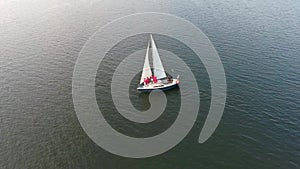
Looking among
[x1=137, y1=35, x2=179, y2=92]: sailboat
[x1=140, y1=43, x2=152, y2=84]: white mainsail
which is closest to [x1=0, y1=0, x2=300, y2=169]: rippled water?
[x1=137, y1=35, x2=179, y2=92]: sailboat

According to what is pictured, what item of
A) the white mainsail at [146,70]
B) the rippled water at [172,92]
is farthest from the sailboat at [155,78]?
the rippled water at [172,92]

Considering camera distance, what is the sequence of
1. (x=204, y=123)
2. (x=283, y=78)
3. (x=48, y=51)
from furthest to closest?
(x=48, y=51), (x=283, y=78), (x=204, y=123)

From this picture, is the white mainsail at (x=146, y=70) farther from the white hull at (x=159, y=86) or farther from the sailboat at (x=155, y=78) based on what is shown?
the white hull at (x=159, y=86)

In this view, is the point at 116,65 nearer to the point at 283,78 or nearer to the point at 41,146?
the point at 41,146

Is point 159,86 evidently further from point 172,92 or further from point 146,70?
point 146,70

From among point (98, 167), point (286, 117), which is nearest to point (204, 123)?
point (286, 117)

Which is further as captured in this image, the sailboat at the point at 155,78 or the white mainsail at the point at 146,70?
the white mainsail at the point at 146,70

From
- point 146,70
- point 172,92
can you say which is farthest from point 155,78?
point 172,92
